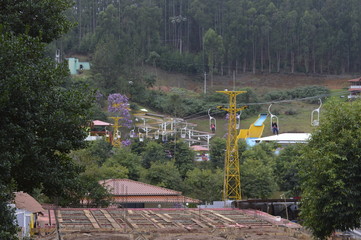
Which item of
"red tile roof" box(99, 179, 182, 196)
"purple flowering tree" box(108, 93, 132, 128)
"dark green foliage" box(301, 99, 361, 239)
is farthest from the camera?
"purple flowering tree" box(108, 93, 132, 128)

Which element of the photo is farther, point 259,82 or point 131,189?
point 259,82

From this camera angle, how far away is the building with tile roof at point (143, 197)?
3588 cm

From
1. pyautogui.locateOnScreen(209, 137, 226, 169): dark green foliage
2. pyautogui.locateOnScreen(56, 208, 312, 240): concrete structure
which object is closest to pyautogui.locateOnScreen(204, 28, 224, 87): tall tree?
pyautogui.locateOnScreen(209, 137, 226, 169): dark green foliage

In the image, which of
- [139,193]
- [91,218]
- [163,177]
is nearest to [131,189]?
[139,193]

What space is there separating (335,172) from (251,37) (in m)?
72.2

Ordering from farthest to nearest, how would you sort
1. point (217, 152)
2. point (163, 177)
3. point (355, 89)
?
1. point (355, 89)
2. point (217, 152)
3. point (163, 177)

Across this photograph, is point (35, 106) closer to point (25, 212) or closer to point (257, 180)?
point (25, 212)

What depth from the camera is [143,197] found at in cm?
3616

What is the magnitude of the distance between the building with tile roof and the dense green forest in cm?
4714

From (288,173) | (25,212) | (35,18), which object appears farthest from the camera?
(288,173)

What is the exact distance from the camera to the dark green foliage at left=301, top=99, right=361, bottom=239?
60.7ft

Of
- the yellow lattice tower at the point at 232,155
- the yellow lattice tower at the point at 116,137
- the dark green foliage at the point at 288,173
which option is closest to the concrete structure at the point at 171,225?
the yellow lattice tower at the point at 232,155

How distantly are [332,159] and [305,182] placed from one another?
1.93 m

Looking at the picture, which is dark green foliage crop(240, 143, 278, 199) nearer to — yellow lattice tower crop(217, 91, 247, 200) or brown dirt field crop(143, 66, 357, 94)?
yellow lattice tower crop(217, 91, 247, 200)
